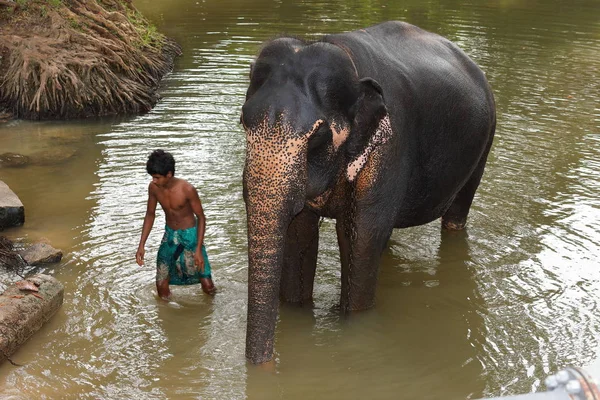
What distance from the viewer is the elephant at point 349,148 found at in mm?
4316

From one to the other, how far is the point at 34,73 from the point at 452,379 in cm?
799

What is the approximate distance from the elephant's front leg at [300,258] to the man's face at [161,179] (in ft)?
3.04

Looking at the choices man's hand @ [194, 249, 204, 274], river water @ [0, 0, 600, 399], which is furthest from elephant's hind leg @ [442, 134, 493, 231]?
man's hand @ [194, 249, 204, 274]

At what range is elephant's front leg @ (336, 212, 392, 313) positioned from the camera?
5.29m

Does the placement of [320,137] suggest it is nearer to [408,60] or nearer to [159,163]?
[159,163]

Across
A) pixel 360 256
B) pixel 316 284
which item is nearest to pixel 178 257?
pixel 316 284

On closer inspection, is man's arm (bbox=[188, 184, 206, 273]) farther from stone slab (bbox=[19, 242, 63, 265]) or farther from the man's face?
stone slab (bbox=[19, 242, 63, 265])

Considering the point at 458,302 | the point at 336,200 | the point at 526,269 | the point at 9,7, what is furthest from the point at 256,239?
the point at 9,7

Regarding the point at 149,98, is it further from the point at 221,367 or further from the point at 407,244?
the point at 221,367

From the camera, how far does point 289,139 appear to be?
4.28 m

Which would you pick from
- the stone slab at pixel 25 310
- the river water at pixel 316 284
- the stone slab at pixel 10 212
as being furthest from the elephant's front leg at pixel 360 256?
the stone slab at pixel 10 212

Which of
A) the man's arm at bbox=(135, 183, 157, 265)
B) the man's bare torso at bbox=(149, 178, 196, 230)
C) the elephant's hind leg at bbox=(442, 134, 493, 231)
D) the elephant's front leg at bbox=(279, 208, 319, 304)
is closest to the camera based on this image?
the elephant's front leg at bbox=(279, 208, 319, 304)

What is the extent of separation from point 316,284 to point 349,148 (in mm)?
1879

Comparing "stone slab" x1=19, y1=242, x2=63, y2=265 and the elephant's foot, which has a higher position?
"stone slab" x1=19, y1=242, x2=63, y2=265
